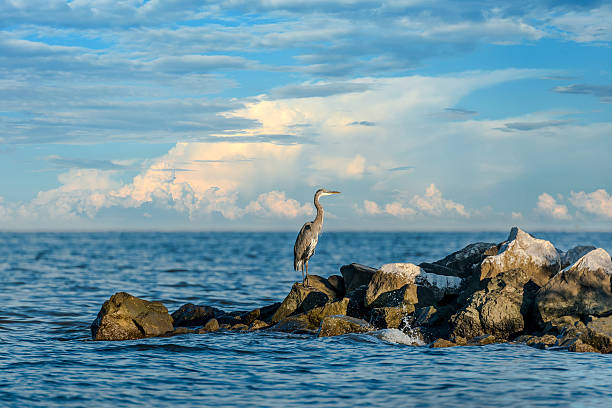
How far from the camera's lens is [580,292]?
15695 millimetres

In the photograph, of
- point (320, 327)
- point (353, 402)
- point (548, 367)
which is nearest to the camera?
point (353, 402)

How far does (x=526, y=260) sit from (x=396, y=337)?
14.8 feet

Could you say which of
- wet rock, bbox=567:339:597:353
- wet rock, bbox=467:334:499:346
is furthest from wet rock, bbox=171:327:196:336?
wet rock, bbox=567:339:597:353

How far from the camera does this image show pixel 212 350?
50.1ft

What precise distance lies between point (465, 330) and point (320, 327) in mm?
3675

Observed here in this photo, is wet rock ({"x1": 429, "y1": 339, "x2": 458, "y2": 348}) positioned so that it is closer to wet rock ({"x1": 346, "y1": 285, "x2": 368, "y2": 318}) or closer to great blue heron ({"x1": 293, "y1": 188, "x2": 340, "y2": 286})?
wet rock ({"x1": 346, "y1": 285, "x2": 368, "y2": 318})

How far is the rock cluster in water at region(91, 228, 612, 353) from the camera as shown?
50.5 ft

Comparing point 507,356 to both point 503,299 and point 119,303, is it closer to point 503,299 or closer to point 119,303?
point 503,299

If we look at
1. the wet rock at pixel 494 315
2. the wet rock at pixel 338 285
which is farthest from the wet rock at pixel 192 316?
the wet rock at pixel 494 315

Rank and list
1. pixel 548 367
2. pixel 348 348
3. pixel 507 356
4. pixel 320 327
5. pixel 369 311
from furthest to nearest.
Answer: pixel 369 311
pixel 320 327
pixel 348 348
pixel 507 356
pixel 548 367

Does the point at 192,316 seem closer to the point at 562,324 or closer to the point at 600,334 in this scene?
the point at 562,324

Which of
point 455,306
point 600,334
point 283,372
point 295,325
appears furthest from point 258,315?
point 600,334

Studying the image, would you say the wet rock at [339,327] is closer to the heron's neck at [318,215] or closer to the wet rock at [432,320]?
the wet rock at [432,320]

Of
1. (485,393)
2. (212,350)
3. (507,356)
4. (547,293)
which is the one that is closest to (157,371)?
(212,350)
